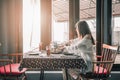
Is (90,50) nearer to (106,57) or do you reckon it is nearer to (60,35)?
(106,57)

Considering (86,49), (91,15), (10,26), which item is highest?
(91,15)

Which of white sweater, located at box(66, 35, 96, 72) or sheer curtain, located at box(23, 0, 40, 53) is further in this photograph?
sheer curtain, located at box(23, 0, 40, 53)

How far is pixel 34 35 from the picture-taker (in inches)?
170

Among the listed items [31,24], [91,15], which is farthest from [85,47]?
[91,15]

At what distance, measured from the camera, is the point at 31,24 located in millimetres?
4277

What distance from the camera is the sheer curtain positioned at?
13.7 ft

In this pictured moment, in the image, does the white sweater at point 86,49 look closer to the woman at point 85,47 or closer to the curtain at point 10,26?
the woman at point 85,47

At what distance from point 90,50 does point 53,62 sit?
1.99 feet

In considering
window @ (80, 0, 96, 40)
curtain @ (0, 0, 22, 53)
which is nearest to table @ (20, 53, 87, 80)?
curtain @ (0, 0, 22, 53)

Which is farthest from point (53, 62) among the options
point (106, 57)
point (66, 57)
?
point (106, 57)

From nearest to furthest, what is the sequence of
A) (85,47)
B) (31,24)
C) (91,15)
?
1. (85,47)
2. (31,24)
3. (91,15)

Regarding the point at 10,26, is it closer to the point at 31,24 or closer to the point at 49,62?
the point at 31,24

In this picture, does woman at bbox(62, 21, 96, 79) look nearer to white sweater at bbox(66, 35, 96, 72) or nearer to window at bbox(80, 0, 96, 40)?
white sweater at bbox(66, 35, 96, 72)

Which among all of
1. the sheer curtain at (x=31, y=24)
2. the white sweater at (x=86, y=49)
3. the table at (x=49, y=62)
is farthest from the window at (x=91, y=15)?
the table at (x=49, y=62)
